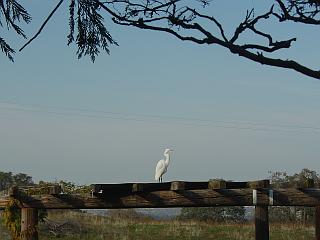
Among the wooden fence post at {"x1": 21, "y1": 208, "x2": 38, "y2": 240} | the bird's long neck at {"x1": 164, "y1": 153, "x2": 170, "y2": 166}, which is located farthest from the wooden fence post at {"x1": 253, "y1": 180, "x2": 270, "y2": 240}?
the bird's long neck at {"x1": 164, "y1": 153, "x2": 170, "y2": 166}

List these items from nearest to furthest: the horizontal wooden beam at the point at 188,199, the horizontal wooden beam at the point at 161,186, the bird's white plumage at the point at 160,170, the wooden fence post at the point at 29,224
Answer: the horizontal wooden beam at the point at 188,199
the horizontal wooden beam at the point at 161,186
the wooden fence post at the point at 29,224
the bird's white plumage at the point at 160,170

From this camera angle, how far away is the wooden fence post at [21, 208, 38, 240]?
9625mm

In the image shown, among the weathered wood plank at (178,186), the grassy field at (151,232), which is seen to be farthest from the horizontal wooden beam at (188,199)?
the grassy field at (151,232)

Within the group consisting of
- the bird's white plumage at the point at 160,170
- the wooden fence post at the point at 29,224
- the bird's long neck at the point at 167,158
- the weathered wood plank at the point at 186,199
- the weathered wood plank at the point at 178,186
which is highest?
the bird's long neck at the point at 167,158

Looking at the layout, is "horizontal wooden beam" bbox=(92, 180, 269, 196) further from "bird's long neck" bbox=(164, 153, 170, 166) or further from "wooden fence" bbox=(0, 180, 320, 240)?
"bird's long neck" bbox=(164, 153, 170, 166)

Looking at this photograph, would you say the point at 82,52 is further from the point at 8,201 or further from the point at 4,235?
the point at 4,235

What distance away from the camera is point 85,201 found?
9258 mm

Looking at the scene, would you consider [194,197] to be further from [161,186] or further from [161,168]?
[161,168]

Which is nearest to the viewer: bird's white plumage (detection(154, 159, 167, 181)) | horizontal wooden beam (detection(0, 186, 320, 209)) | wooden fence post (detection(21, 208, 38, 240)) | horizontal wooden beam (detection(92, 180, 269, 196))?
horizontal wooden beam (detection(0, 186, 320, 209))

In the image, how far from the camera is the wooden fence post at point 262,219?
8430mm

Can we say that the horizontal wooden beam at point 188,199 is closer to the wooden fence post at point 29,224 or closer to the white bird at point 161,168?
the wooden fence post at point 29,224

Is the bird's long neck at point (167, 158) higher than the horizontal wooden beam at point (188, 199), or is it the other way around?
the bird's long neck at point (167, 158)

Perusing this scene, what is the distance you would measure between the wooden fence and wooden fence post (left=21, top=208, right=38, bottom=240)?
0.26 meters

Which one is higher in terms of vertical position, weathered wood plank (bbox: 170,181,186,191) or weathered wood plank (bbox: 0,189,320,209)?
weathered wood plank (bbox: 170,181,186,191)
